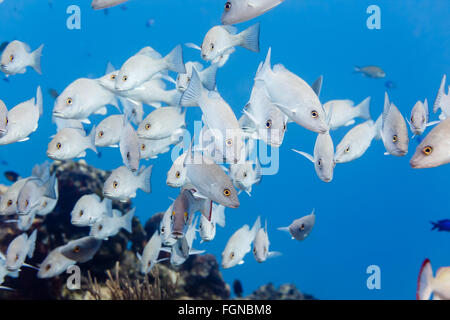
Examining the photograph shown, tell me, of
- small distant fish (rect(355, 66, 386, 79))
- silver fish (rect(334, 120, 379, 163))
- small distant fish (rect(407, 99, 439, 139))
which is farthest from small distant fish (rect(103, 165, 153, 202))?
small distant fish (rect(355, 66, 386, 79))

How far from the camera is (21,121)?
3191 millimetres

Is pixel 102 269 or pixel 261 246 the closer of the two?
pixel 261 246

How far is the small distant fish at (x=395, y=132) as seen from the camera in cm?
277

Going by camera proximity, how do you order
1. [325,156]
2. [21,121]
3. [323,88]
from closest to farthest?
1. [325,156]
2. [21,121]
3. [323,88]

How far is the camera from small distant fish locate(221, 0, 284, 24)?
2.10 metres

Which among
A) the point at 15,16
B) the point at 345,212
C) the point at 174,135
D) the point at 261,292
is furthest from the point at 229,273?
the point at 174,135

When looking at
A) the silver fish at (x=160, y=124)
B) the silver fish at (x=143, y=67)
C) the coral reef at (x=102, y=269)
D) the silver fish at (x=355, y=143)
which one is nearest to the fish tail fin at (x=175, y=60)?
the silver fish at (x=143, y=67)

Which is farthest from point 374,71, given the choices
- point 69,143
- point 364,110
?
point 69,143

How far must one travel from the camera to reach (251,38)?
10.2ft

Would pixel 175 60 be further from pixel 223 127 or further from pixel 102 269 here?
pixel 102 269

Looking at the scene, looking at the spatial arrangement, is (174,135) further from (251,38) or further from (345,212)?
(345,212)

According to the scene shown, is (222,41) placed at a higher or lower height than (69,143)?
higher

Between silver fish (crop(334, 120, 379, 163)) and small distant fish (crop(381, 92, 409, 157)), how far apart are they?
46 cm

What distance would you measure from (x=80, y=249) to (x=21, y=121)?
1.72 metres
